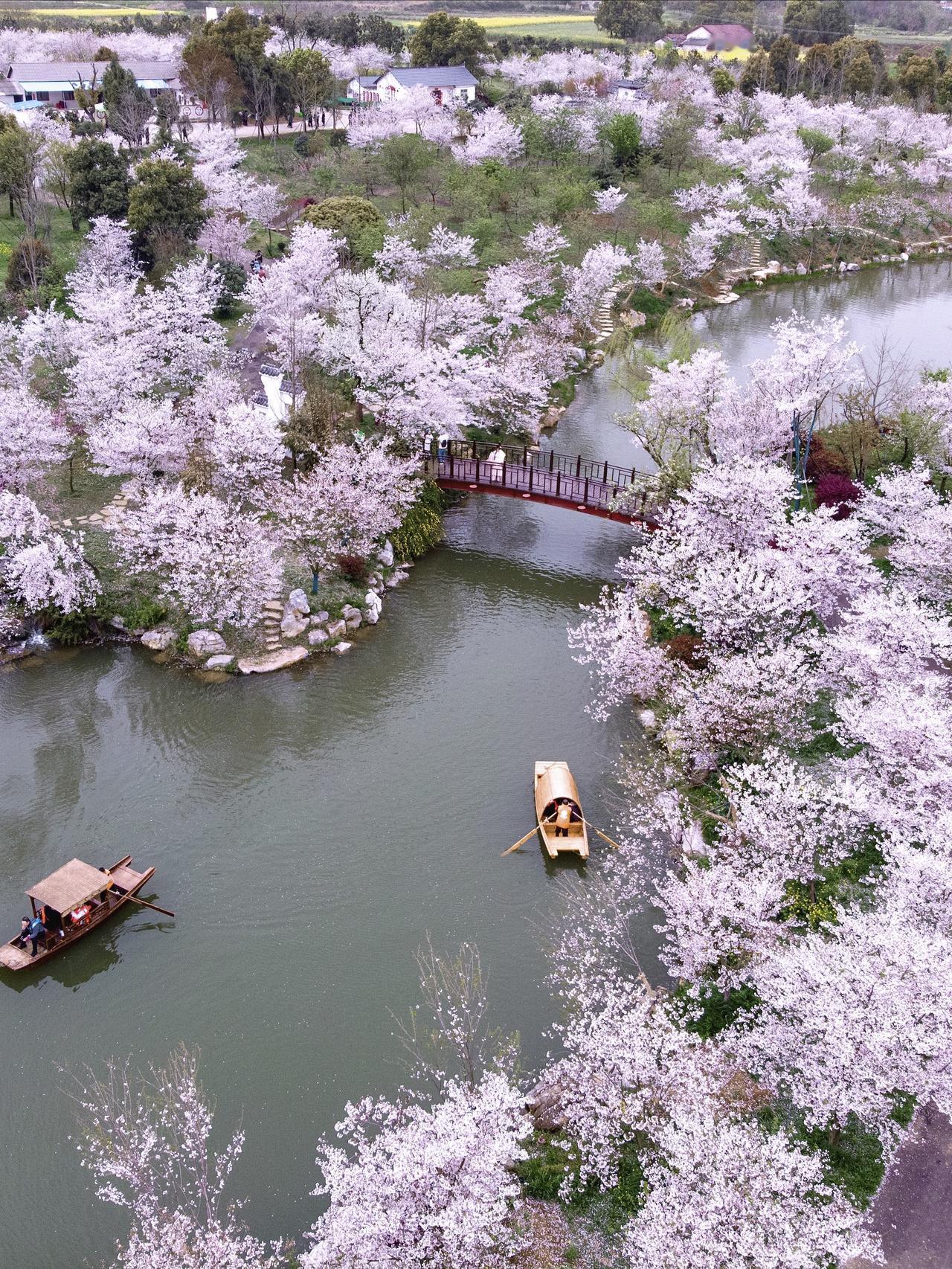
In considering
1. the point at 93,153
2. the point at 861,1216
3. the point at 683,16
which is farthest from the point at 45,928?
the point at 683,16

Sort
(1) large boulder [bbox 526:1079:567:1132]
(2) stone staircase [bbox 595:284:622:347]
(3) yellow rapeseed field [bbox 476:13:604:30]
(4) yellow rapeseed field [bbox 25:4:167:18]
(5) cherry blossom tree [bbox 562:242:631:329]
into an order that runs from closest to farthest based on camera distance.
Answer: (1) large boulder [bbox 526:1079:567:1132] < (5) cherry blossom tree [bbox 562:242:631:329] < (2) stone staircase [bbox 595:284:622:347] < (4) yellow rapeseed field [bbox 25:4:167:18] < (3) yellow rapeseed field [bbox 476:13:604:30]

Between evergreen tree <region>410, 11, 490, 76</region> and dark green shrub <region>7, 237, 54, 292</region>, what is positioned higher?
evergreen tree <region>410, 11, 490, 76</region>

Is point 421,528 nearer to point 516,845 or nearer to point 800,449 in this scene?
point 800,449

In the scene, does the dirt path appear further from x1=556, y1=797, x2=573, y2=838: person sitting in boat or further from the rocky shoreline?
x1=556, y1=797, x2=573, y2=838: person sitting in boat

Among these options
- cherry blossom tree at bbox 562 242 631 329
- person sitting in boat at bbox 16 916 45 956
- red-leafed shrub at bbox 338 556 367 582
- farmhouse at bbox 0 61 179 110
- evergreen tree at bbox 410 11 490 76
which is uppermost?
evergreen tree at bbox 410 11 490 76

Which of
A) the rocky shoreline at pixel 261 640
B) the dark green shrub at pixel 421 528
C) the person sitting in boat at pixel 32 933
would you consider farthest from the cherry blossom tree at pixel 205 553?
the person sitting in boat at pixel 32 933

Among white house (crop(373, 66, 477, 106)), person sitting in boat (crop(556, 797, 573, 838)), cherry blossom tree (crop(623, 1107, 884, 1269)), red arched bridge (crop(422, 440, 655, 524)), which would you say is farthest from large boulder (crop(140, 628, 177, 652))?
white house (crop(373, 66, 477, 106))

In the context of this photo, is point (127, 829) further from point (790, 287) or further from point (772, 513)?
point (790, 287)
